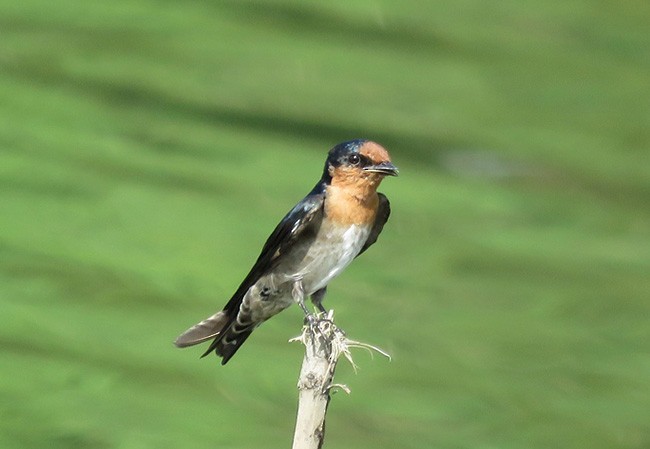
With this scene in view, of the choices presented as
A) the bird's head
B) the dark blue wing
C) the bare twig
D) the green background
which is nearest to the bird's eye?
the bird's head

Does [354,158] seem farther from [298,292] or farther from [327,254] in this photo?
[298,292]

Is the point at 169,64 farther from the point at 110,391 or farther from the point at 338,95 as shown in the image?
the point at 110,391

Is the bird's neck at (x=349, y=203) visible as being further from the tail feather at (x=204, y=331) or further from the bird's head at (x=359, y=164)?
the tail feather at (x=204, y=331)

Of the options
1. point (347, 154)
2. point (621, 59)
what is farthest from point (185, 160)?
point (347, 154)

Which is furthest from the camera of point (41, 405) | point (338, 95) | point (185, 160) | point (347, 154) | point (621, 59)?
point (621, 59)

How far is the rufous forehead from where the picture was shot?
467 centimetres

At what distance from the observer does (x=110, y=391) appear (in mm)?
8906

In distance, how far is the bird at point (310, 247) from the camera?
479cm

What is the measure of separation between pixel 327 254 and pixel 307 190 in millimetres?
6057

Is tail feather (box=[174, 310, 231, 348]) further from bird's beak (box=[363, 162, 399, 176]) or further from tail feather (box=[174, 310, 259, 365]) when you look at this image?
bird's beak (box=[363, 162, 399, 176])

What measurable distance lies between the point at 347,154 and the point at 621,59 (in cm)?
975

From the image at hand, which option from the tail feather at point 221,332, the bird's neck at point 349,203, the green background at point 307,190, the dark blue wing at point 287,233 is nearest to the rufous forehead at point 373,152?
the bird's neck at point 349,203

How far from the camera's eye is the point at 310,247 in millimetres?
4887

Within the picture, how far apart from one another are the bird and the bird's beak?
0.18 feet
